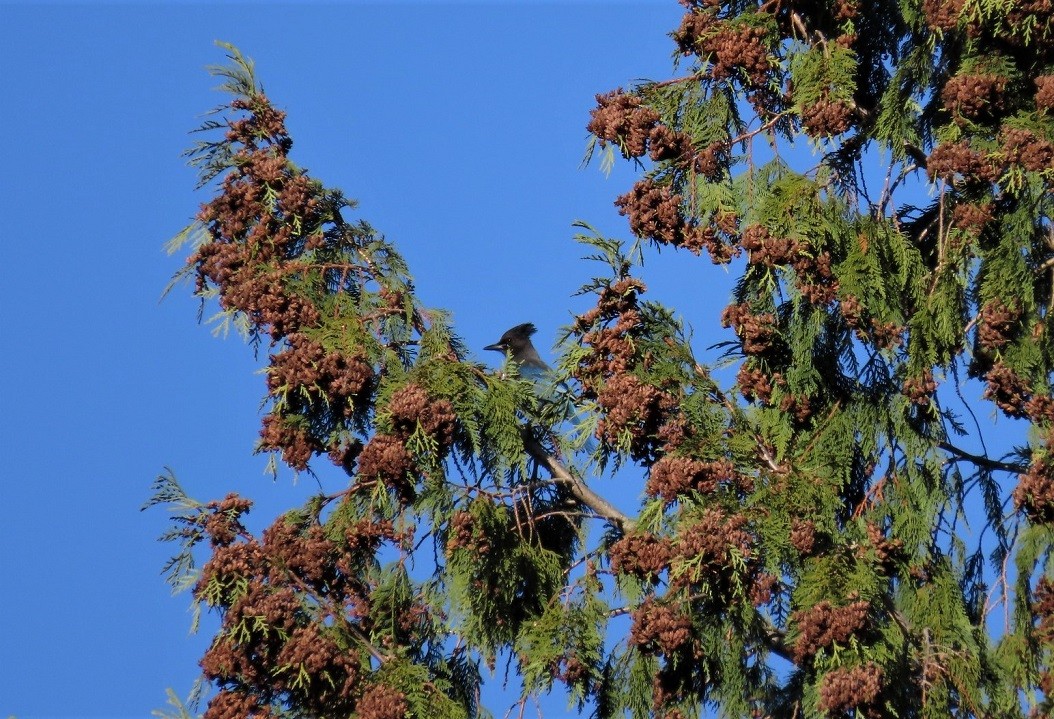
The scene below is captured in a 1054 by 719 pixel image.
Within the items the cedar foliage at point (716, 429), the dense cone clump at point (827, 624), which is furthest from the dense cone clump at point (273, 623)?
the dense cone clump at point (827, 624)

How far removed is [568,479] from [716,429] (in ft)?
2.58

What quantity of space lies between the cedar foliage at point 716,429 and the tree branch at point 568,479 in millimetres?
16

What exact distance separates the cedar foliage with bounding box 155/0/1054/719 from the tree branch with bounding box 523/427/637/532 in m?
0.02

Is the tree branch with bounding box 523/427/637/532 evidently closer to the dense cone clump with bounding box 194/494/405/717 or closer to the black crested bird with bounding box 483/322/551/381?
the dense cone clump with bounding box 194/494/405/717

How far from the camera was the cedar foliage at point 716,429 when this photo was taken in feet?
17.6

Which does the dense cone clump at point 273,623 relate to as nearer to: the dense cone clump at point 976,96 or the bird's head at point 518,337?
the dense cone clump at point 976,96

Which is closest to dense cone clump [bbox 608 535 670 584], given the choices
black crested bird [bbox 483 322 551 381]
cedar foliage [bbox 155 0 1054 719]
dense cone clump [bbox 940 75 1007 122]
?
cedar foliage [bbox 155 0 1054 719]

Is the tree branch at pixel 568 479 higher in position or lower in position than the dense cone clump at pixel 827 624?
higher

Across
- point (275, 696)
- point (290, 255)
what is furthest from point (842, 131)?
point (275, 696)

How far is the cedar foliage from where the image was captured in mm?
5379

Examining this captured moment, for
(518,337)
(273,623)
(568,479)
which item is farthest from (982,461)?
(518,337)

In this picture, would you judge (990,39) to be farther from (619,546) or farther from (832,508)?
(619,546)

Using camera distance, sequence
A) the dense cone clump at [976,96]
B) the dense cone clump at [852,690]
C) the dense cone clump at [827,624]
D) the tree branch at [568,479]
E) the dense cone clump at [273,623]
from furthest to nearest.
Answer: the tree branch at [568,479] < the dense cone clump at [976,96] < the dense cone clump at [273,623] < the dense cone clump at [827,624] < the dense cone clump at [852,690]

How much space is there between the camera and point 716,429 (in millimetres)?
5707
